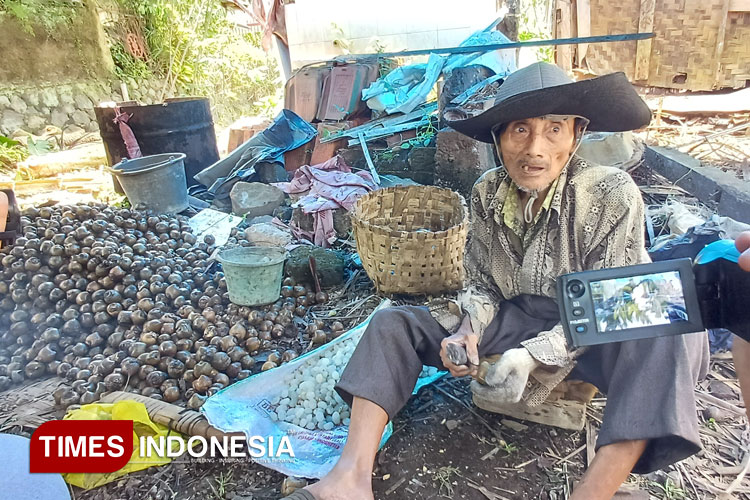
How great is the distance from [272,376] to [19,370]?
1.55m

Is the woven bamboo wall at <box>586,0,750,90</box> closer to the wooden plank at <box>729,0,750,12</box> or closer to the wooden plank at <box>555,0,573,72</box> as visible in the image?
the wooden plank at <box>729,0,750,12</box>

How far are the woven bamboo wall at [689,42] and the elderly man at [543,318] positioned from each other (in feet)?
9.14

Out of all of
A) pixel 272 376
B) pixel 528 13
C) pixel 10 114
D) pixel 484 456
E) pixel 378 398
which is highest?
pixel 528 13

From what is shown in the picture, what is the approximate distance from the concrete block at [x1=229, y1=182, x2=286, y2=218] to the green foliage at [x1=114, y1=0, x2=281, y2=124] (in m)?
5.03

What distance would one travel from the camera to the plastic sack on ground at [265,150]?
5.89m

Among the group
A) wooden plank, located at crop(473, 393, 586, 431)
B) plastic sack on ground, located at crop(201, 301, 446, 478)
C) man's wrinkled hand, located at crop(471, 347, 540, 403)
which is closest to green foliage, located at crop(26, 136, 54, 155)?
plastic sack on ground, located at crop(201, 301, 446, 478)

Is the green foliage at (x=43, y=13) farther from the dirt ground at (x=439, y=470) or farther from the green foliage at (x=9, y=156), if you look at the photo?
the dirt ground at (x=439, y=470)

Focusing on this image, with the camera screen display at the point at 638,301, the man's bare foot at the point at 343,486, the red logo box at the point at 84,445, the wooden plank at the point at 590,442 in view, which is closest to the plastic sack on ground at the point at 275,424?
the man's bare foot at the point at 343,486

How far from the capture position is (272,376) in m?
2.42

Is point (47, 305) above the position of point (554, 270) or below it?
below

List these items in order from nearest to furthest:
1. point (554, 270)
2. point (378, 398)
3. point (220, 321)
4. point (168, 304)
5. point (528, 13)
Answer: point (378, 398) < point (554, 270) < point (220, 321) < point (168, 304) < point (528, 13)

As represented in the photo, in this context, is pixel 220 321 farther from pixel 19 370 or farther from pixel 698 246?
pixel 698 246

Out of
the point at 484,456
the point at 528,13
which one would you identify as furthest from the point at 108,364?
the point at 528,13

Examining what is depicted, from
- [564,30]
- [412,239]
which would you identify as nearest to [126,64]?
[564,30]
